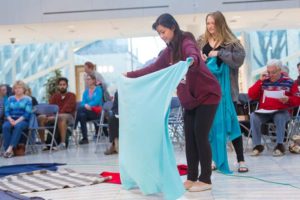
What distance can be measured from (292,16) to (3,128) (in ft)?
22.6

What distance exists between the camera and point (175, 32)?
307cm

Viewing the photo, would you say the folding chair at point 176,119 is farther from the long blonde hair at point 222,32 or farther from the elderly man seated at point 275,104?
the long blonde hair at point 222,32

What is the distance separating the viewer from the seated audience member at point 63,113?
23.7 ft

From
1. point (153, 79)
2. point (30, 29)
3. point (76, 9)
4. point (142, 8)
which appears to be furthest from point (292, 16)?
point (153, 79)

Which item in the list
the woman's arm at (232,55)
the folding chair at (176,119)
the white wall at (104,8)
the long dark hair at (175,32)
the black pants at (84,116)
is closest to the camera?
the long dark hair at (175,32)

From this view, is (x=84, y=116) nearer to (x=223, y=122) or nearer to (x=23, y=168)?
Answer: (x=23, y=168)

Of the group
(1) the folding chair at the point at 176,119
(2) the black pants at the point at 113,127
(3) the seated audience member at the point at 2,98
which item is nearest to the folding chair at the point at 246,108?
(1) the folding chair at the point at 176,119

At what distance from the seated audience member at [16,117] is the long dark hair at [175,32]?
415 centimetres

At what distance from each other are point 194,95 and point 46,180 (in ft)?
5.52

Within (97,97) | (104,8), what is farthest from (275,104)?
(104,8)

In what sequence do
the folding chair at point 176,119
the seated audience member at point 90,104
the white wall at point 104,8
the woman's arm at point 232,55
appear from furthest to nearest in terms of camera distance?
the white wall at point 104,8
the seated audience member at point 90,104
the folding chair at point 176,119
the woman's arm at point 232,55

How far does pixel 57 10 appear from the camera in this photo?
9281 mm

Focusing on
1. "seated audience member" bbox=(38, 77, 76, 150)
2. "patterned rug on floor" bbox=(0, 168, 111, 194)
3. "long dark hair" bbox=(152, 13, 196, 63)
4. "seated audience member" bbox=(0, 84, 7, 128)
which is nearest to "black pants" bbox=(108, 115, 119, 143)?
"seated audience member" bbox=(38, 77, 76, 150)

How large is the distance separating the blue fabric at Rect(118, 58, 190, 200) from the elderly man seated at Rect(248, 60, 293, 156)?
2446mm
